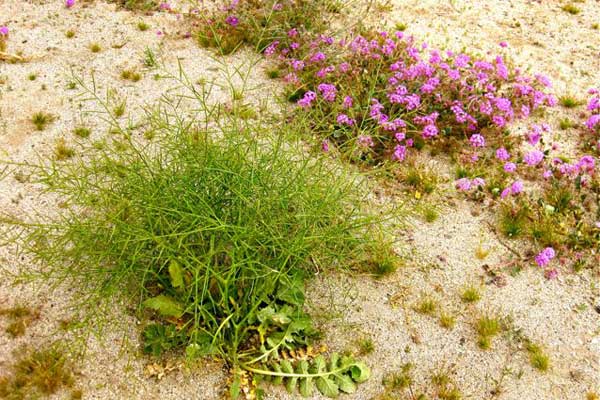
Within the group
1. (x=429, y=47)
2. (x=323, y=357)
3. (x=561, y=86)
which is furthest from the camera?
(x=429, y=47)

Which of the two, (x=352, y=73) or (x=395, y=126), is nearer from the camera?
(x=395, y=126)

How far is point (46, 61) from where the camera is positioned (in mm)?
6477

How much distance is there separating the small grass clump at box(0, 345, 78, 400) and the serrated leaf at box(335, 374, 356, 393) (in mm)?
1699

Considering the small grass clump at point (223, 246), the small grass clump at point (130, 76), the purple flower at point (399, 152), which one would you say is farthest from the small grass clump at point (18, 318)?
the purple flower at point (399, 152)

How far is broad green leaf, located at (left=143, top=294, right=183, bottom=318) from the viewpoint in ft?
11.9

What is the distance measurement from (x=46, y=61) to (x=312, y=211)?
14.8 ft

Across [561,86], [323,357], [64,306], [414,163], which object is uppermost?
[561,86]

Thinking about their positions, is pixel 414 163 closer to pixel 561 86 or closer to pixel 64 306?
pixel 561 86

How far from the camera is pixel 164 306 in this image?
366cm

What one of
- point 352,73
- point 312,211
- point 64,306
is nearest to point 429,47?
point 352,73

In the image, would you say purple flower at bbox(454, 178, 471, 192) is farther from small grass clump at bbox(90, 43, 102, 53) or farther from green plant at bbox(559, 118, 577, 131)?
small grass clump at bbox(90, 43, 102, 53)

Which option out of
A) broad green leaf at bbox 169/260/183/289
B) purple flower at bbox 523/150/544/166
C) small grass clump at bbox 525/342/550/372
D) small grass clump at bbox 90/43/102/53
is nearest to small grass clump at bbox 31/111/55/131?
small grass clump at bbox 90/43/102/53

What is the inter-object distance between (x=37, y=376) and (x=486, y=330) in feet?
9.89

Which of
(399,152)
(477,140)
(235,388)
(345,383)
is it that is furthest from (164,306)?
(477,140)
